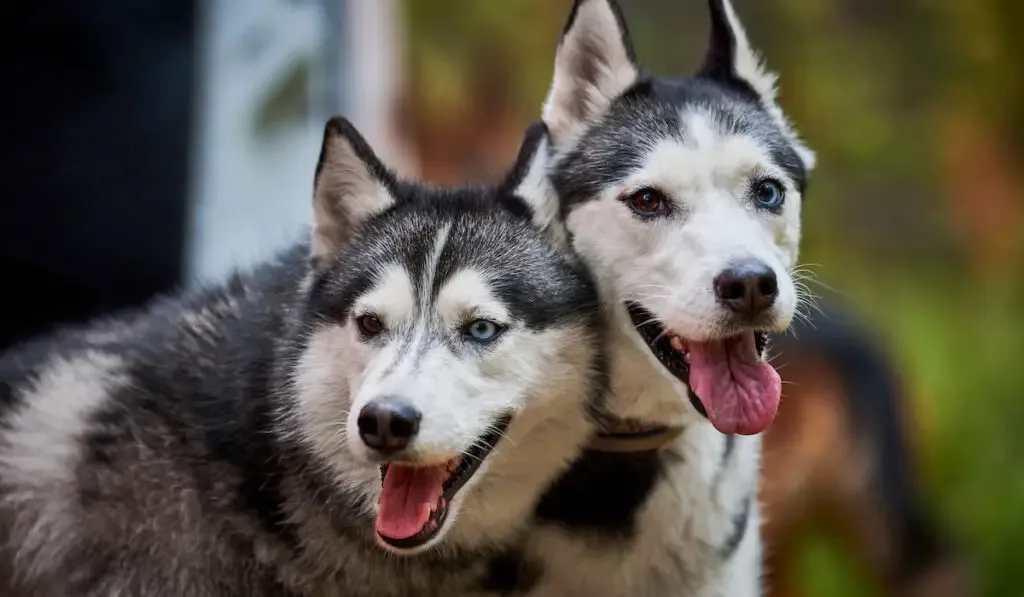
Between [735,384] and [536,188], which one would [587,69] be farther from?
[735,384]

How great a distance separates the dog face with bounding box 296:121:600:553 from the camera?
1312mm

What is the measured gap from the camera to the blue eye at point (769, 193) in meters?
1.54

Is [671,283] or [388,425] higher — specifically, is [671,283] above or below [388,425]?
above

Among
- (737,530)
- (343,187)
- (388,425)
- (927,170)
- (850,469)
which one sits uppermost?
(927,170)

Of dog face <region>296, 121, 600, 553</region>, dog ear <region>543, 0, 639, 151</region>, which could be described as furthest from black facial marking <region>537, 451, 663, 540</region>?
dog ear <region>543, 0, 639, 151</region>

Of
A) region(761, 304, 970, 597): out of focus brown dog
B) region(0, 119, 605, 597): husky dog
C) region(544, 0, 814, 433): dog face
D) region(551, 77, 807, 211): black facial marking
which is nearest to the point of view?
region(544, 0, 814, 433): dog face

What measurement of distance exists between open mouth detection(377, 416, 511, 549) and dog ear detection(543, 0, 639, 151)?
55cm

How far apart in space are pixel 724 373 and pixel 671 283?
144 millimetres

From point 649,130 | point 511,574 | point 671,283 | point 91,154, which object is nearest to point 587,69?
point 649,130

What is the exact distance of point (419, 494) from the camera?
4.43 feet

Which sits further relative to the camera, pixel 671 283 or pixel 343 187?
pixel 343 187

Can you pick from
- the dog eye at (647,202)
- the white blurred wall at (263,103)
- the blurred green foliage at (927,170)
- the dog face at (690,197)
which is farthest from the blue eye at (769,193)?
the white blurred wall at (263,103)

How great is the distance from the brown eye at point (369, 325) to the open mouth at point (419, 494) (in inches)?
7.8

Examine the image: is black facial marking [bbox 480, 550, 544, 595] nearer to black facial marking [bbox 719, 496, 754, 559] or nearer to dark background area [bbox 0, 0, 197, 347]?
black facial marking [bbox 719, 496, 754, 559]
